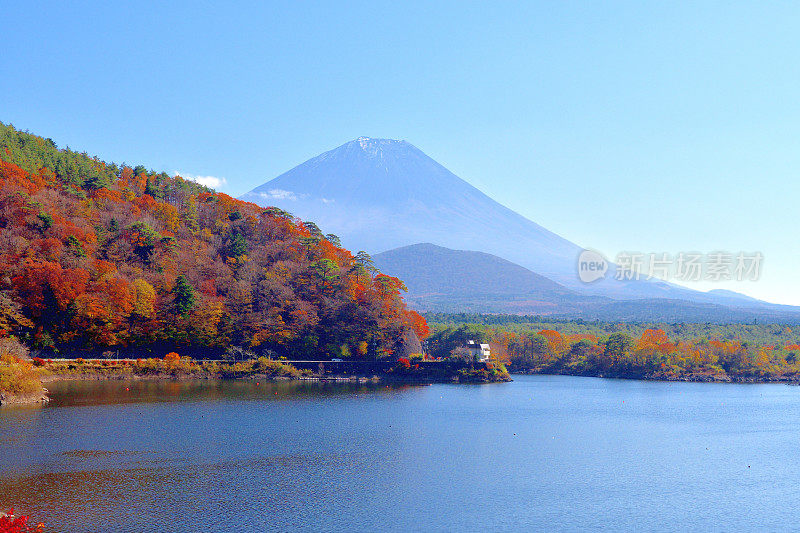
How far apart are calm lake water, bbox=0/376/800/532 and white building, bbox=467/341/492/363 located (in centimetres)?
2234

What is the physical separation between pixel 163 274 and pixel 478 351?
32067 mm

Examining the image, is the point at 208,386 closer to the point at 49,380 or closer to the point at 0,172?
the point at 49,380

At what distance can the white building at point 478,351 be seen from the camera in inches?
2766

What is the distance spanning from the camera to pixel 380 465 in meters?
27.5

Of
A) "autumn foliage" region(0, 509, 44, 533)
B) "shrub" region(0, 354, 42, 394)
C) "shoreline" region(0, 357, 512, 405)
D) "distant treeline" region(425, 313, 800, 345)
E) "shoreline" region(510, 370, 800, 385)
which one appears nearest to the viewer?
"autumn foliage" region(0, 509, 44, 533)

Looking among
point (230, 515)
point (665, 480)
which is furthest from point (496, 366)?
point (230, 515)

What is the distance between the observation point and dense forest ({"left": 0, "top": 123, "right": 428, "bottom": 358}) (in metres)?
55.2

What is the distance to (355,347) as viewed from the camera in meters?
64.7

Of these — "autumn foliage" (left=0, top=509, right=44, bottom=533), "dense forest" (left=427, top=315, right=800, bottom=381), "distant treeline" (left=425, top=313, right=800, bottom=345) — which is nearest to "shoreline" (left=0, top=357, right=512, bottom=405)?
"dense forest" (left=427, top=315, right=800, bottom=381)

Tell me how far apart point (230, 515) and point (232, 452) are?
27.9 feet

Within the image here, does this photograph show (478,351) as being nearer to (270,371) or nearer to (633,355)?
(633,355)

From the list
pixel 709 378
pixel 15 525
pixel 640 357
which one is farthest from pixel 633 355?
pixel 15 525

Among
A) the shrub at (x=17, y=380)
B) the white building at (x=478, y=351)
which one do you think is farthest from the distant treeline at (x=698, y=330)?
the shrub at (x=17, y=380)

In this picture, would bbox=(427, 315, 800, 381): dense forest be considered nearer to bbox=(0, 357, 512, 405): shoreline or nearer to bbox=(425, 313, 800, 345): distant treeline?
bbox=(425, 313, 800, 345): distant treeline
